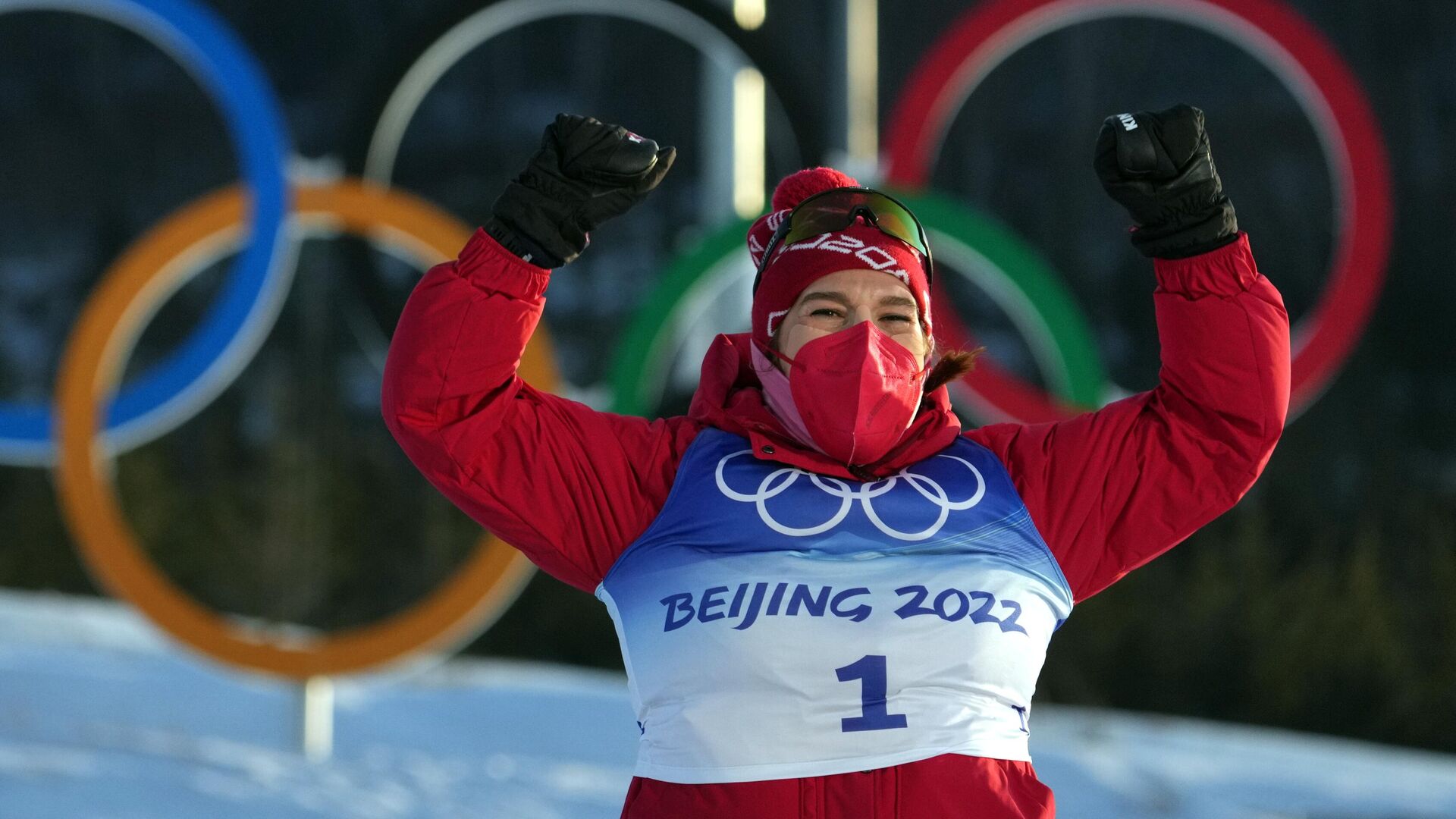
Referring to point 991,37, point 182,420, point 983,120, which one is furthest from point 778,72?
point 182,420

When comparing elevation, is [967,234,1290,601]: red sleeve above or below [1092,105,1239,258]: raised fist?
below

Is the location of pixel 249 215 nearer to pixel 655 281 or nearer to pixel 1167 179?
pixel 655 281

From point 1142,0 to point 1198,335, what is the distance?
3.14 meters

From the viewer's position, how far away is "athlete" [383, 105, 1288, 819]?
69.8 inches

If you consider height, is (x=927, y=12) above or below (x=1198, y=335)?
above

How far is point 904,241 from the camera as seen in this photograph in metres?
2.08

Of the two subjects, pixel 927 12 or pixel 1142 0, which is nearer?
pixel 1142 0

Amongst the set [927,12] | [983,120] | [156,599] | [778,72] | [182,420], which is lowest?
[156,599]

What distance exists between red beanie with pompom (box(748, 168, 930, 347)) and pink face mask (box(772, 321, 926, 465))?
0.36ft

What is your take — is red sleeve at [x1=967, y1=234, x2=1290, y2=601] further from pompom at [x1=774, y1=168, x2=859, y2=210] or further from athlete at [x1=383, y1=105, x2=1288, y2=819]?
pompom at [x1=774, y1=168, x2=859, y2=210]

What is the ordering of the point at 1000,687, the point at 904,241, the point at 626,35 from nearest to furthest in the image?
the point at 1000,687 → the point at 904,241 → the point at 626,35

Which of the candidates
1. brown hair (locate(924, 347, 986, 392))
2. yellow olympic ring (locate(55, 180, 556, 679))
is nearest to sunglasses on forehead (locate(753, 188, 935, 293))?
brown hair (locate(924, 347, 986, 392))

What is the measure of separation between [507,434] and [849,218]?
56cm

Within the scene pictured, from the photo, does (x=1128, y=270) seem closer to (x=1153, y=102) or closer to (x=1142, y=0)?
(x=1153, y=102)
